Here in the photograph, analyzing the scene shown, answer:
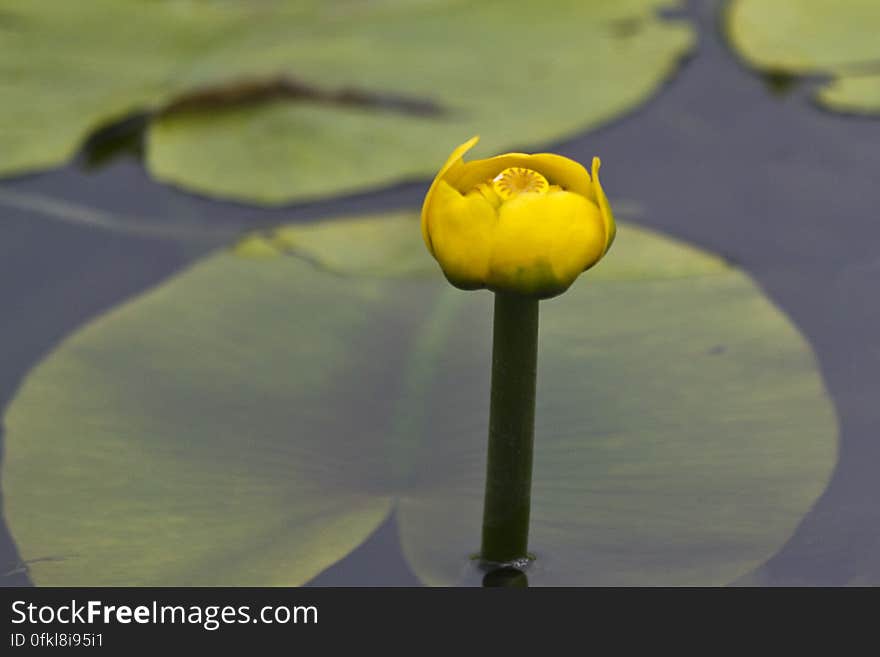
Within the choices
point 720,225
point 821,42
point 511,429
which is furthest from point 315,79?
point 511,429

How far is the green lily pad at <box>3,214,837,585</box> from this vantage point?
3.28 ft

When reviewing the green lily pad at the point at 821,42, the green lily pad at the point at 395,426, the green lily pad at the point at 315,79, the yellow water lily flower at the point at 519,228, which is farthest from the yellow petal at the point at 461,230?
the green lily pad at the point at 821,42

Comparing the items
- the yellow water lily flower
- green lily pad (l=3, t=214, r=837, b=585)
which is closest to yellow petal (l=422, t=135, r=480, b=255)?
the yellow water lily flower

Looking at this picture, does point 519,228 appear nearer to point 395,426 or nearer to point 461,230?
point 461,230

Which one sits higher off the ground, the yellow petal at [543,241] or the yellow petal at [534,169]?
the yellow petal at [534,169]

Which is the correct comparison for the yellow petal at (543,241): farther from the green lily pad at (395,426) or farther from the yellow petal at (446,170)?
the green lily pad at (395,426)

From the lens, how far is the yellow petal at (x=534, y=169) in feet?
2.65

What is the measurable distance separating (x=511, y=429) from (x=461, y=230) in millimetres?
174

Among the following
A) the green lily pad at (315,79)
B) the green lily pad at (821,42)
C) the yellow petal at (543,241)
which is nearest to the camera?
the yellow petal at (543,241)

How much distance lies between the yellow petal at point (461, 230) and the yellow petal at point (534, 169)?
2 cm

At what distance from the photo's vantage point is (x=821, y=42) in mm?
1742

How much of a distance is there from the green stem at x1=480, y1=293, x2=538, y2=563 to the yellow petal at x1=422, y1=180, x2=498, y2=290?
0.14 ft
